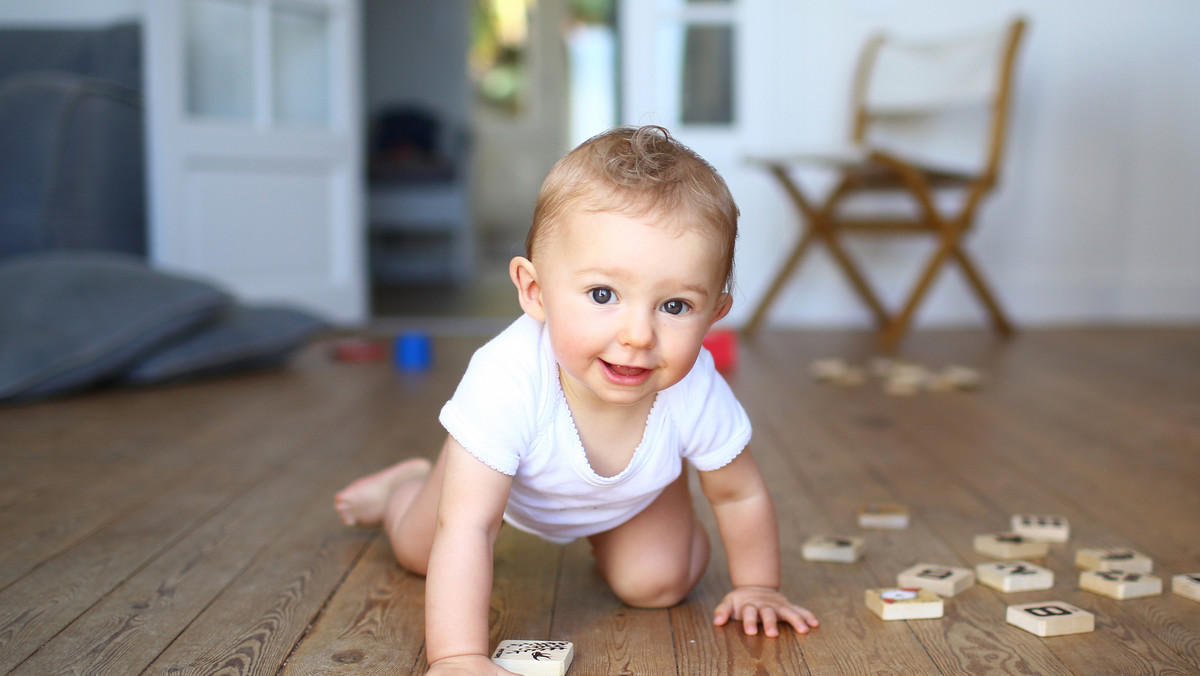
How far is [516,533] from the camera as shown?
4.39ft

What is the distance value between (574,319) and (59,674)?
544mm

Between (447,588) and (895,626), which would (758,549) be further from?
(447,588)

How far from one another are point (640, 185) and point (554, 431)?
0.25 metres

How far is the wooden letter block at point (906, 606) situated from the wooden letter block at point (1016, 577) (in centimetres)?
11

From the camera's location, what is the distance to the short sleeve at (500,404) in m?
0.91

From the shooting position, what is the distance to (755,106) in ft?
12.1

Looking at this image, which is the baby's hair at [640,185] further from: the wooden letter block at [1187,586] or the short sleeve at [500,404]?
the wooden letter block at [1187,586]

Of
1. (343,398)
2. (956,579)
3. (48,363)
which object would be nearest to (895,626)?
(956,579)

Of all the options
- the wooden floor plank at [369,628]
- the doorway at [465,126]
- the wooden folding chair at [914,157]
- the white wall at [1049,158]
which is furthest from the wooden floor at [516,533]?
the doorway at [465,126]

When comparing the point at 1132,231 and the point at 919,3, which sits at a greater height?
the point at 919,3

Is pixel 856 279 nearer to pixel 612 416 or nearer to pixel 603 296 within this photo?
pixel 612 416

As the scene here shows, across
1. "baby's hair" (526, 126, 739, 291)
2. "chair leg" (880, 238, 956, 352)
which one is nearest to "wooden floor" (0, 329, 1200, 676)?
"baby's hair" (526, 126, 739, 291)

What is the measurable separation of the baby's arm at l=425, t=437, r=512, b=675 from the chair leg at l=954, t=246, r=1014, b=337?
276 centimetres

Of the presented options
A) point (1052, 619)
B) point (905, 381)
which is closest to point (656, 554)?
point (1052, 619)
